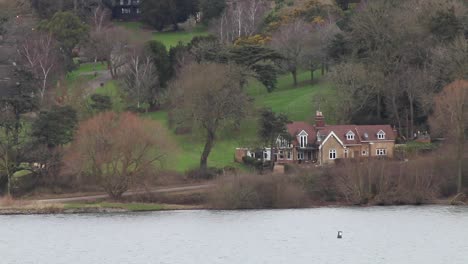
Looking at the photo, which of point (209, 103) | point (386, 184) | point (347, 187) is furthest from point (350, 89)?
point (386, 184)

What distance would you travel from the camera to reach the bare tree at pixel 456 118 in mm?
88750

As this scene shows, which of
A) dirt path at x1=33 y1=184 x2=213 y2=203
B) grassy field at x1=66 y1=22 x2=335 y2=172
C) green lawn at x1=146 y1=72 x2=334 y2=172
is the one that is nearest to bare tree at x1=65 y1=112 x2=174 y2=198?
dirt path at x1=33 y1=184 x2=213 y2=203

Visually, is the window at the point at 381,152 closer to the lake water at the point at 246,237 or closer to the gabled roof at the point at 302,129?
the gabled roof at the point at 302,129

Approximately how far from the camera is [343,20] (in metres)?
125

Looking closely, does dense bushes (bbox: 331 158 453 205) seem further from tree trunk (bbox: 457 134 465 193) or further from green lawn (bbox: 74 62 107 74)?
green lawn (bbox: 74 62 107 74)

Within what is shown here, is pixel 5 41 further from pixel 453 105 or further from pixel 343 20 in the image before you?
pixel 453 105

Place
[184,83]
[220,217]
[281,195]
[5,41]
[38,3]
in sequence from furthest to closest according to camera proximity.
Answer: [38,3]
[5,41]
[184,83]
[281,195]
[220,217]

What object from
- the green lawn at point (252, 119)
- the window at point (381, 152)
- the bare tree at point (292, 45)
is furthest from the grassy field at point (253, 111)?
the window at point (381, 152)

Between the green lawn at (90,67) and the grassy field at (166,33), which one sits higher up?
the grassy field at (166,33)

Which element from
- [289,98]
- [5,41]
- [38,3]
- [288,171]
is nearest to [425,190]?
[288,171]

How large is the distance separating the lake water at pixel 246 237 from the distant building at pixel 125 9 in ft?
231

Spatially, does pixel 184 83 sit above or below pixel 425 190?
above

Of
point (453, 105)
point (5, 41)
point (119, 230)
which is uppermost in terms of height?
point (5, 41)

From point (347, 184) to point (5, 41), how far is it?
47984 millimetres
